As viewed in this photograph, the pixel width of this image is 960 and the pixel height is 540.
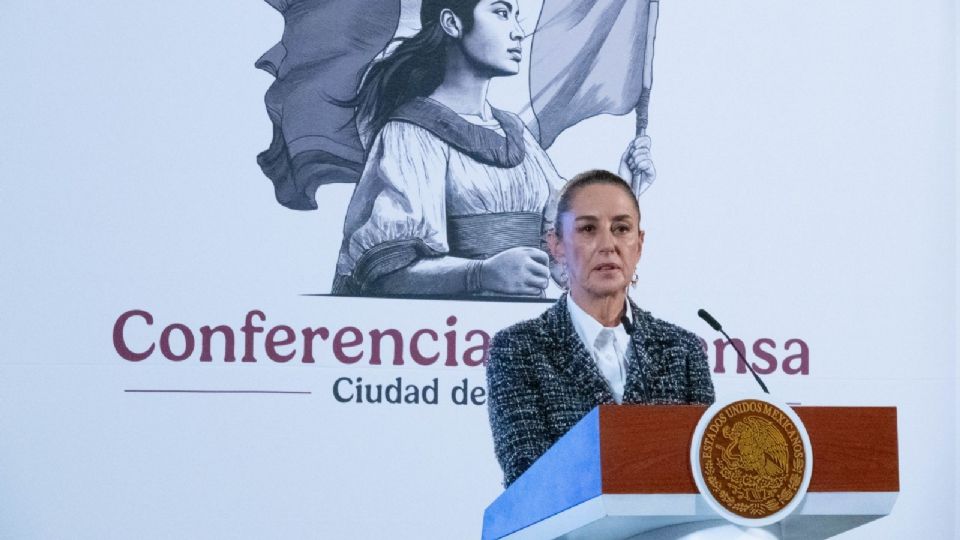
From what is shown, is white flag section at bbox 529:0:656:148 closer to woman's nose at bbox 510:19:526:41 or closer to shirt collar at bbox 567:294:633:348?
woman's nose at bbox 510:19:526:41

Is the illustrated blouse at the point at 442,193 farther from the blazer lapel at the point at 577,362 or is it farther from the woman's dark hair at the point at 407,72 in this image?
the blazer lapel at the point at 577,362

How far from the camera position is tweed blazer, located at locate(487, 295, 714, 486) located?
2316 mm

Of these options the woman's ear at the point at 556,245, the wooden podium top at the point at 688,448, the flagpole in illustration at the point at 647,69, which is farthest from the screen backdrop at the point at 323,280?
the wooden podium top at the point at 688,448

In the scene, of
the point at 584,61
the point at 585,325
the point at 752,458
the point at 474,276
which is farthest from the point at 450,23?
the point at 752,458

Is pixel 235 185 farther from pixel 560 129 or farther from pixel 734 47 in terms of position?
pixel 734 47

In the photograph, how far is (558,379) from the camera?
240cm

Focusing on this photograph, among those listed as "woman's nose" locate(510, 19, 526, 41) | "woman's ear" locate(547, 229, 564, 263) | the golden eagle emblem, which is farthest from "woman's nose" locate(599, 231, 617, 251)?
"woman's nose" locate(510, 19, 526, 41)

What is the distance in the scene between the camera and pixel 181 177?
11.3 feet

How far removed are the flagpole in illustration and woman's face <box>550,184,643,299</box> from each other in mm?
1113

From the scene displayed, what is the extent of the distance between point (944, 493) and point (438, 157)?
6.20 ft

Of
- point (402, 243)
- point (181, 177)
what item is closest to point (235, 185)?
point (181, 177)

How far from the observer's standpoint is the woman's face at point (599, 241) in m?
2.60

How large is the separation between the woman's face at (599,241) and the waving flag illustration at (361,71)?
1.05 m

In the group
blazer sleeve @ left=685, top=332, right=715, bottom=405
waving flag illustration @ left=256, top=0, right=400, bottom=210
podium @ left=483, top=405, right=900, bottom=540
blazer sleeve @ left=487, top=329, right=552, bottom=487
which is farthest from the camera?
waving flag illustration @ left=256, top=0, right=400, bottom=210
